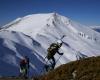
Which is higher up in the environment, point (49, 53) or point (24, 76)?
point (49, 53)

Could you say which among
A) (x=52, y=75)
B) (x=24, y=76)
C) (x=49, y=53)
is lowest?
(x=24, y=76)

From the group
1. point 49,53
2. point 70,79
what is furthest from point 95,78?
point 49,53

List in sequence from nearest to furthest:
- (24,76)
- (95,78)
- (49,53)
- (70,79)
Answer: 1. (95,78)
2. (70,79)
3. (49,53)
4. (24,76)

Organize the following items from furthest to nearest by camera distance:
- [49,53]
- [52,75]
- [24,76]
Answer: [24,76], [49,53], [52,75]

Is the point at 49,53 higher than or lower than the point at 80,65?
lower

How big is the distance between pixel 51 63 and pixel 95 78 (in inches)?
567

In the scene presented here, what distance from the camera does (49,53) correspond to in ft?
93.8

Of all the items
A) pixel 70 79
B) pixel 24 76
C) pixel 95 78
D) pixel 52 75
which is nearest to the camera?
pixel 95 78

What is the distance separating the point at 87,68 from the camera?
16.4m

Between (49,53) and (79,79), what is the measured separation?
1292 centimetres

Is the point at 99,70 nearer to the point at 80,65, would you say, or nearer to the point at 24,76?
the point at 80,65

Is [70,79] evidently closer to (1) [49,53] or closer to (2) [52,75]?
(2) [52,75]

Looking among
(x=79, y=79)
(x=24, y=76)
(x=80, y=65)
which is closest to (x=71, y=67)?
(x=80, y=65)

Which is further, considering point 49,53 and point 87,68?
point 49,53
